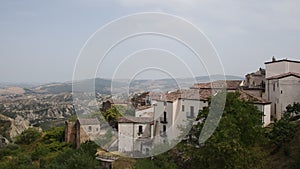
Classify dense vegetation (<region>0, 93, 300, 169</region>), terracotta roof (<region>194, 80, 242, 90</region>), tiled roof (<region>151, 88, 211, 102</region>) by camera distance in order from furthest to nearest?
tiled roof (<region>151, 88, 211, 102</region>)
terracotta roof (<region>194, 80, 242, 90</region>)
dense vegetation (<region>0, 93, 300, 169</region>)

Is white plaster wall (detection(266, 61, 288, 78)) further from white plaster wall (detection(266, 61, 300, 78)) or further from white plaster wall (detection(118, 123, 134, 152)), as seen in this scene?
white plaster wall (detection(118, 123, 134, 152))

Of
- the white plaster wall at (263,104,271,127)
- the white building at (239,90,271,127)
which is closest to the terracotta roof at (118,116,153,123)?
the white building at (239,90,271,127)

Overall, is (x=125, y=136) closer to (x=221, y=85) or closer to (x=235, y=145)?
(x=221, y=85)

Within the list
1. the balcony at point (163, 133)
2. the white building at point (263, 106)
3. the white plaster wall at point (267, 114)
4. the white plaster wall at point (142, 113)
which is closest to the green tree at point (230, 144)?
the balcony at point (163, 133)

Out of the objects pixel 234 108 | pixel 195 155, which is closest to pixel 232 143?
pixel 195 155

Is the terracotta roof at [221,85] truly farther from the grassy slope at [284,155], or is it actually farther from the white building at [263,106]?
the grassy slope at [284,155]

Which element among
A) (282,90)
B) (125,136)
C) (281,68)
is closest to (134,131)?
(125,136)

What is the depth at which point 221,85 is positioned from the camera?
16.2 meters

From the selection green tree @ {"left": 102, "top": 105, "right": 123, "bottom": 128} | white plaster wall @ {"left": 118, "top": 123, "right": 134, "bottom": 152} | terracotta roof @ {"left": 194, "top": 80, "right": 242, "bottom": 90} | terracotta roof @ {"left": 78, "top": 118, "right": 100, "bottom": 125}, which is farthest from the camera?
green tree @ {"left": 102, "top": 105, "right": 123, "bottom": 128}

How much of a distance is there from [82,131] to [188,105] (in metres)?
6.73

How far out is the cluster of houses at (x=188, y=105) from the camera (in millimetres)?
16048

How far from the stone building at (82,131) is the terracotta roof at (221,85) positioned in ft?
19.7

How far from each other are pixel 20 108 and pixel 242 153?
171 feet

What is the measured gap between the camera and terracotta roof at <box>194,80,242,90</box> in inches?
637
